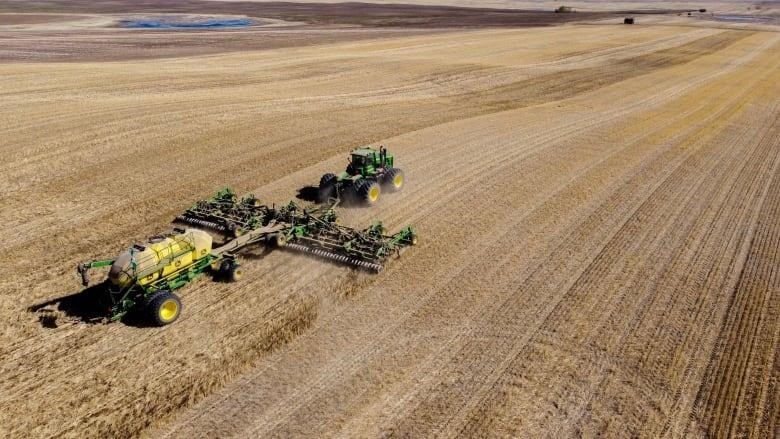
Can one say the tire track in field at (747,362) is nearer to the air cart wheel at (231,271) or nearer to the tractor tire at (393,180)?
the air cart wheel at (231,271)

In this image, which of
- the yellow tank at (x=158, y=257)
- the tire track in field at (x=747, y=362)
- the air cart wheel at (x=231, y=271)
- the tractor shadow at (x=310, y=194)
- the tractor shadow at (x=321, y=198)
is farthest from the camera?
the tractor shadow at (x=310, y=194)

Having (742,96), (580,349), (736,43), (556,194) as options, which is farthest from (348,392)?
(736,43)

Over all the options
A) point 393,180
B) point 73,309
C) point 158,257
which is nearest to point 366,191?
point 393,180

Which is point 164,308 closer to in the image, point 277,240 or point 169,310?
point 169,310

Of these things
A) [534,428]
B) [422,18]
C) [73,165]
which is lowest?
[534,428]

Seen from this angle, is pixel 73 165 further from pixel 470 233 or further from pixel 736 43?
pixel 736 43

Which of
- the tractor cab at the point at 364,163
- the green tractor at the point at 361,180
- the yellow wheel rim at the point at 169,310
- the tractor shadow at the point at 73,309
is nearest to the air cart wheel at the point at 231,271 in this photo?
the yellow wheel rim at the point at 169,310
